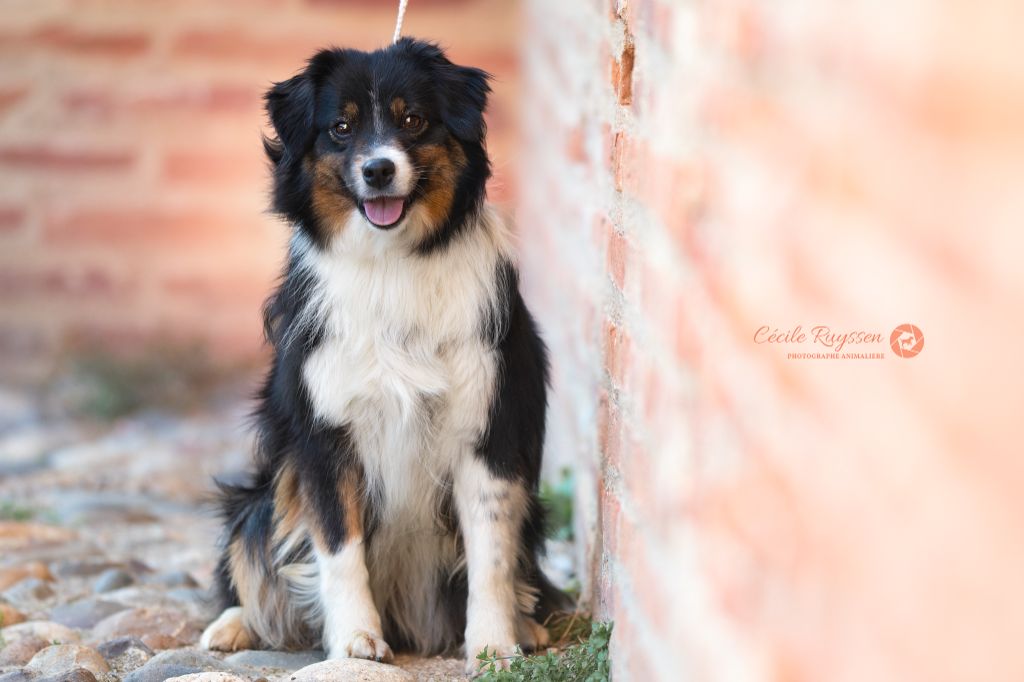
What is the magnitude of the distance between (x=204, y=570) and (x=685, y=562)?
106 inches

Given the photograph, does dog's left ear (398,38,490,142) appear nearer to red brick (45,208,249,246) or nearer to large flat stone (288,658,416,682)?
large flat stone (288,658,416,682)

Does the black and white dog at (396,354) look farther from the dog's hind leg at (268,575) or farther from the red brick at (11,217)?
the red brick at (11,217)

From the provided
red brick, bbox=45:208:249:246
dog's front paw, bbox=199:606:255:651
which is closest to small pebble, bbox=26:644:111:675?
dog's front paw, bbox=199:606:255:651

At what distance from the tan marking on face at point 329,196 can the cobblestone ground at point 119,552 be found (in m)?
0.99

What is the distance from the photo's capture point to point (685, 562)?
1682 mm

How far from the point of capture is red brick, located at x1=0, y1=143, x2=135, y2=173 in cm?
657

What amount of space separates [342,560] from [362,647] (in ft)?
0.67

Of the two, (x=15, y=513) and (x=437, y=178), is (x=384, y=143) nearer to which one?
(x=437, y=178)

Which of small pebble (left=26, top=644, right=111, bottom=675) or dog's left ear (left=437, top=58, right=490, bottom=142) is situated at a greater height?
dog's left ear (left=437, top=58, right=490, bottom=142)

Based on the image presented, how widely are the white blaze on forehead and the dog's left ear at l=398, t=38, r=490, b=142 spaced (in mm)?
161

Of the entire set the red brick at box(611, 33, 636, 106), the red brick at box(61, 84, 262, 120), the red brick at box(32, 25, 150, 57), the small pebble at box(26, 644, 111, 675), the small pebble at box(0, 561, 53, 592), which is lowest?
the small pebble at box(0, 561, 53, 592)

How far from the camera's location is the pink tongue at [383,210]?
2.81m

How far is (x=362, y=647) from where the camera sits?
2.75 m

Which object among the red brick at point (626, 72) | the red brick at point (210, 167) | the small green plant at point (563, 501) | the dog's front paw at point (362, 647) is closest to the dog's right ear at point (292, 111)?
the red brick at point (626, 72)
